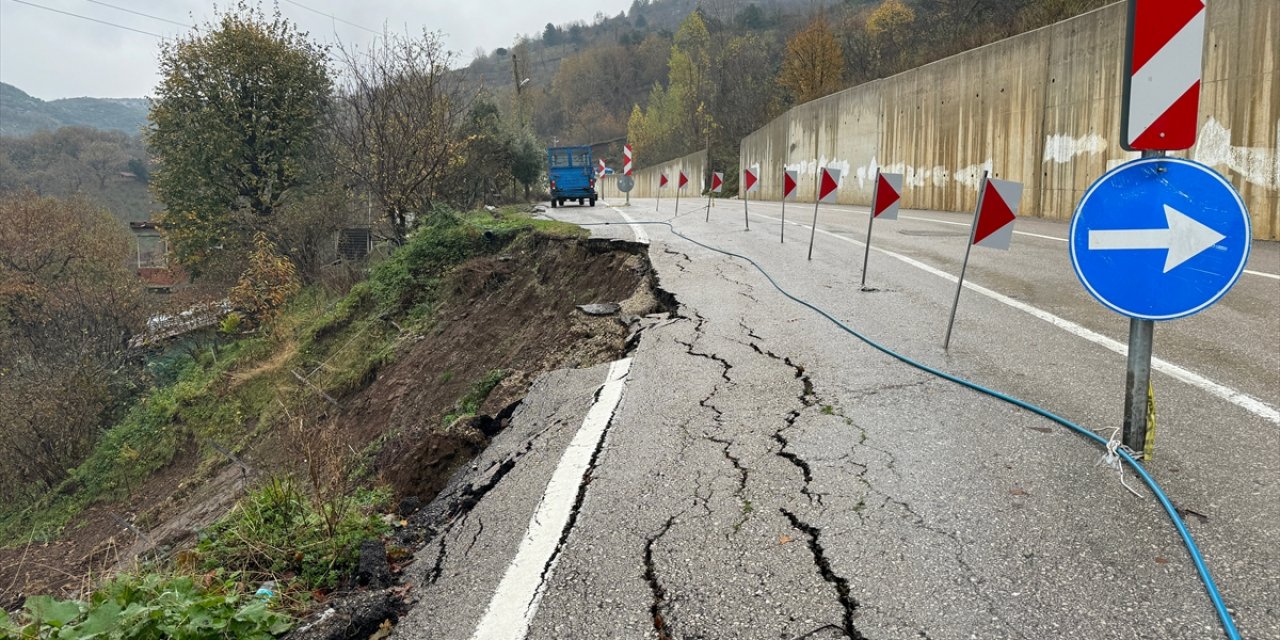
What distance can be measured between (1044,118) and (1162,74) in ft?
54.5

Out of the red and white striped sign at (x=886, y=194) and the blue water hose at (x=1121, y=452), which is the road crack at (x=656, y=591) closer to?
the blue water hose at (x=1121, y=452)

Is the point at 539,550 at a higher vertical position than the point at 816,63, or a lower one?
lower

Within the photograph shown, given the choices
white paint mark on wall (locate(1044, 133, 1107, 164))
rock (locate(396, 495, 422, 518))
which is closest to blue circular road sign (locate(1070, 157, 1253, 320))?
rock (locate(396, 495, 422, 518))

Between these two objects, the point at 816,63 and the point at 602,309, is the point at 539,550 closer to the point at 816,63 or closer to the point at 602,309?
the point at 602,309

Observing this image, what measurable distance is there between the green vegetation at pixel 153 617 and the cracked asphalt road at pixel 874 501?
59cm

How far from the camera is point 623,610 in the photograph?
264 centimetres

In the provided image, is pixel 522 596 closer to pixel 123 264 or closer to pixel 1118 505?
pixel 1118 505

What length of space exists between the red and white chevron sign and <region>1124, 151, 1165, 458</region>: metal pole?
22 centimetres

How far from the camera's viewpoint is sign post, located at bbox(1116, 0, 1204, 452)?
3.26m

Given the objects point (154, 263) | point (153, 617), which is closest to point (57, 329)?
point (154, 263)

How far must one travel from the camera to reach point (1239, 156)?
12.3 metres

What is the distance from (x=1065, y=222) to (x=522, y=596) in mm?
16895

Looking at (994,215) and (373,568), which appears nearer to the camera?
(373,568)

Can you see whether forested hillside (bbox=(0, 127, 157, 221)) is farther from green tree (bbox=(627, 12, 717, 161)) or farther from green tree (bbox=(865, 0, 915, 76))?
green tree (bbox=(865, 0, 915, 76))
